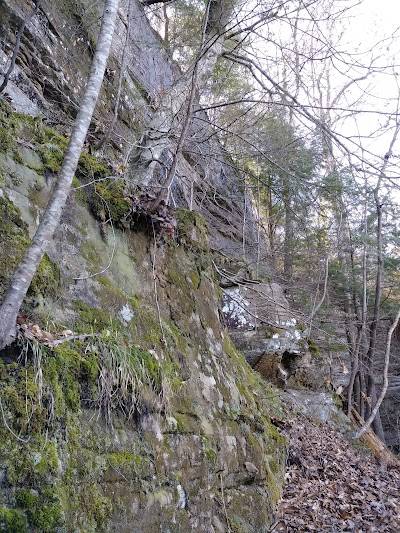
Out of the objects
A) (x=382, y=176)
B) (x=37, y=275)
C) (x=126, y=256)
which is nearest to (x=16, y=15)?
(x=126, y=256)

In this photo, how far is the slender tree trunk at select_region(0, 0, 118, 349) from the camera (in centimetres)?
252

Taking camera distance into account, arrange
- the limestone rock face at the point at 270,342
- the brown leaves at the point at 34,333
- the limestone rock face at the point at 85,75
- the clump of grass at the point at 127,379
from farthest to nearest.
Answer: the limestone rock face at the point at 270,342
the limestone rock face at the point at 85,75
the clump of grass at the point at 127,379
the brown leaves at the point at 34,333

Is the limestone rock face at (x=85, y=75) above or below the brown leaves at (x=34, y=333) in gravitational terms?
above

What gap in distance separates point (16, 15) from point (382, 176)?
5030 millimetres

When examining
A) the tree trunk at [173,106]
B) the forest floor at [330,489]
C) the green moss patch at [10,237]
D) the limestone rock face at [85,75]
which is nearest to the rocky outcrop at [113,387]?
the green moss patch at [10,237]

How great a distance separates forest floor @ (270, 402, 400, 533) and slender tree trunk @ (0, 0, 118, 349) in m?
3.36

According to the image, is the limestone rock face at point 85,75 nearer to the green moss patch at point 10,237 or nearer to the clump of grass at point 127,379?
the green moss patch at point 10,237

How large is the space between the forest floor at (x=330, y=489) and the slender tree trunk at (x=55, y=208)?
3363 mm

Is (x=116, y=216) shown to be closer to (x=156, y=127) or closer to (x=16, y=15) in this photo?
(x=156, y=127)

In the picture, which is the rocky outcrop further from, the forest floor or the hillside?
the forest floor

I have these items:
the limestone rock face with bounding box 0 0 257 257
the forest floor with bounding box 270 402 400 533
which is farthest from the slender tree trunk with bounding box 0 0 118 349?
the forest floor with bounding box 270 402 400 533

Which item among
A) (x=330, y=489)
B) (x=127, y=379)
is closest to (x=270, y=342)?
(x=330, y=489)

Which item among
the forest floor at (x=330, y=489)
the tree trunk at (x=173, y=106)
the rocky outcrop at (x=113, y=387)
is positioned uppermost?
the tree trunk at (x=173, y=106)

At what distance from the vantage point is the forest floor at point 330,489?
14.8ft
